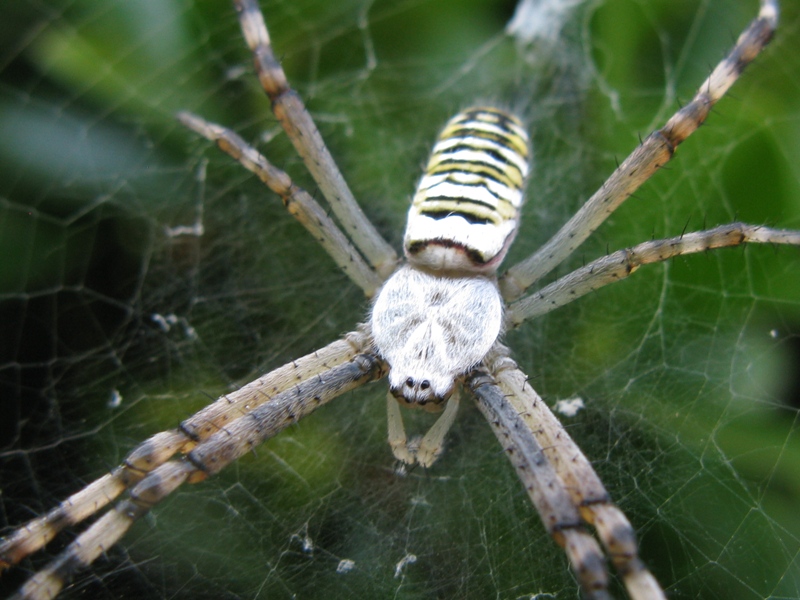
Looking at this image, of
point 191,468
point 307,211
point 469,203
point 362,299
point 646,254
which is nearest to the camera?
point 191,468

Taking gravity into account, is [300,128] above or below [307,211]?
above

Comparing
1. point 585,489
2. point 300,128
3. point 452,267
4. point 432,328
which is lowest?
point 585,489

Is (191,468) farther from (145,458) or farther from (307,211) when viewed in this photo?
(307,211)

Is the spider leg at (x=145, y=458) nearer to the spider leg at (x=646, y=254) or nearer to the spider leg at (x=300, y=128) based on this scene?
the spider leg at (x=300, y=128)

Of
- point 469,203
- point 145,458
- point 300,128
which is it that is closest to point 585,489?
point 469,203

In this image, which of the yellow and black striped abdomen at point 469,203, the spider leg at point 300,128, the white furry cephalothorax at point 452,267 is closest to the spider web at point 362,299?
the spider leg at point 300,128

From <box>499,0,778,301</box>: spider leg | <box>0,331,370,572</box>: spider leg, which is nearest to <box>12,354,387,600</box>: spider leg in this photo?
<box>0,331,370,572</box>: spider leg

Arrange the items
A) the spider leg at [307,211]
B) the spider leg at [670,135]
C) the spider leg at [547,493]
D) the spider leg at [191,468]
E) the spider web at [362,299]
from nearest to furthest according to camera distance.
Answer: the spider leg at [547,493]
the spider leg at [191,468]
the spider web at [362,299]
the spider leg at [670,135]
the spider leg at [307,211]

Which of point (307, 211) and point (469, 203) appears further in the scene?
point (307, 211)
